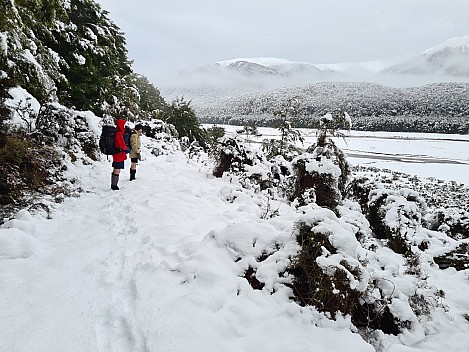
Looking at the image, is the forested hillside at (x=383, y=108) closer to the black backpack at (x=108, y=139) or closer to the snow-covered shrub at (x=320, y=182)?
the snow-covered shrub at (x=320, y=182)

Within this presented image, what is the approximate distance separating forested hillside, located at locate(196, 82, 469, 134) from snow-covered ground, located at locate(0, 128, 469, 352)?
185 ft

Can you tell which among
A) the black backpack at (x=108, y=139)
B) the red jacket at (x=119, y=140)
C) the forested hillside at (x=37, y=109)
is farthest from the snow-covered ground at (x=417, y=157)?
the black backpack at (x=108, y=139)

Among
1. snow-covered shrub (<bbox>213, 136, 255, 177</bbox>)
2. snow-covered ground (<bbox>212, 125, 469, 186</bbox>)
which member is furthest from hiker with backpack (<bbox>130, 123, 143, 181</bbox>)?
snow-covered ground (<bbox>212, 125, 469, 186</bbox>)

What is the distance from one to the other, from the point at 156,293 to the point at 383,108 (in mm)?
113422

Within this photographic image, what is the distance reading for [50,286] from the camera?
2.94 m

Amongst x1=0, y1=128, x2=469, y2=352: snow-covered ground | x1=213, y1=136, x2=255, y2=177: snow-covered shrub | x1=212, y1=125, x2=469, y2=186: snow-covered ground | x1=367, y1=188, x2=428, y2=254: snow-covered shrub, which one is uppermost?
x1=213, y1=136, x2=255, y2=177: snow-covered shrub

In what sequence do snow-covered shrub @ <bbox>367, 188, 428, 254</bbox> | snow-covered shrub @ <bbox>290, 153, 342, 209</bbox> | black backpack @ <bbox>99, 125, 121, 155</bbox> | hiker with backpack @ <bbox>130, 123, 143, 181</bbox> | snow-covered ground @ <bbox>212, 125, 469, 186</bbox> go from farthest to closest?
1. snow-covered ground @ <bbox>212, 125, 469, 186</bbox>
2. hiker with backpack @ <bbox>130, 123, 143, 181</bbox>
3. snow-covered shrub @ <bbox>290, 153, 342, 209</bbox>
4. black backpack @ <bbox>99, 125, 121, 155</bbox>
5. snow-covered shrub @ <bbox>367, 188, 428, 254</bbox>

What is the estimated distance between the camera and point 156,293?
3.01 metres

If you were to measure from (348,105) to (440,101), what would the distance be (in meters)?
32.0

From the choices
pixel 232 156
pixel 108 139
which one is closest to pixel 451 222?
pixel 232 156

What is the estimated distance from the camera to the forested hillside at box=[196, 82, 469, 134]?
254ft

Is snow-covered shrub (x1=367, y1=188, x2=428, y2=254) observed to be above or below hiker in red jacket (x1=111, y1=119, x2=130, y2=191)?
below

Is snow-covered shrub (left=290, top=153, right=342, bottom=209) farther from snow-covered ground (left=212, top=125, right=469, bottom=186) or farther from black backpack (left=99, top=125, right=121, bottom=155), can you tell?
snow-covered ground (left=212, top=125, right=469, bottom=186)

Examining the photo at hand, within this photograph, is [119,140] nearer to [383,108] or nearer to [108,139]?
[108,139]
